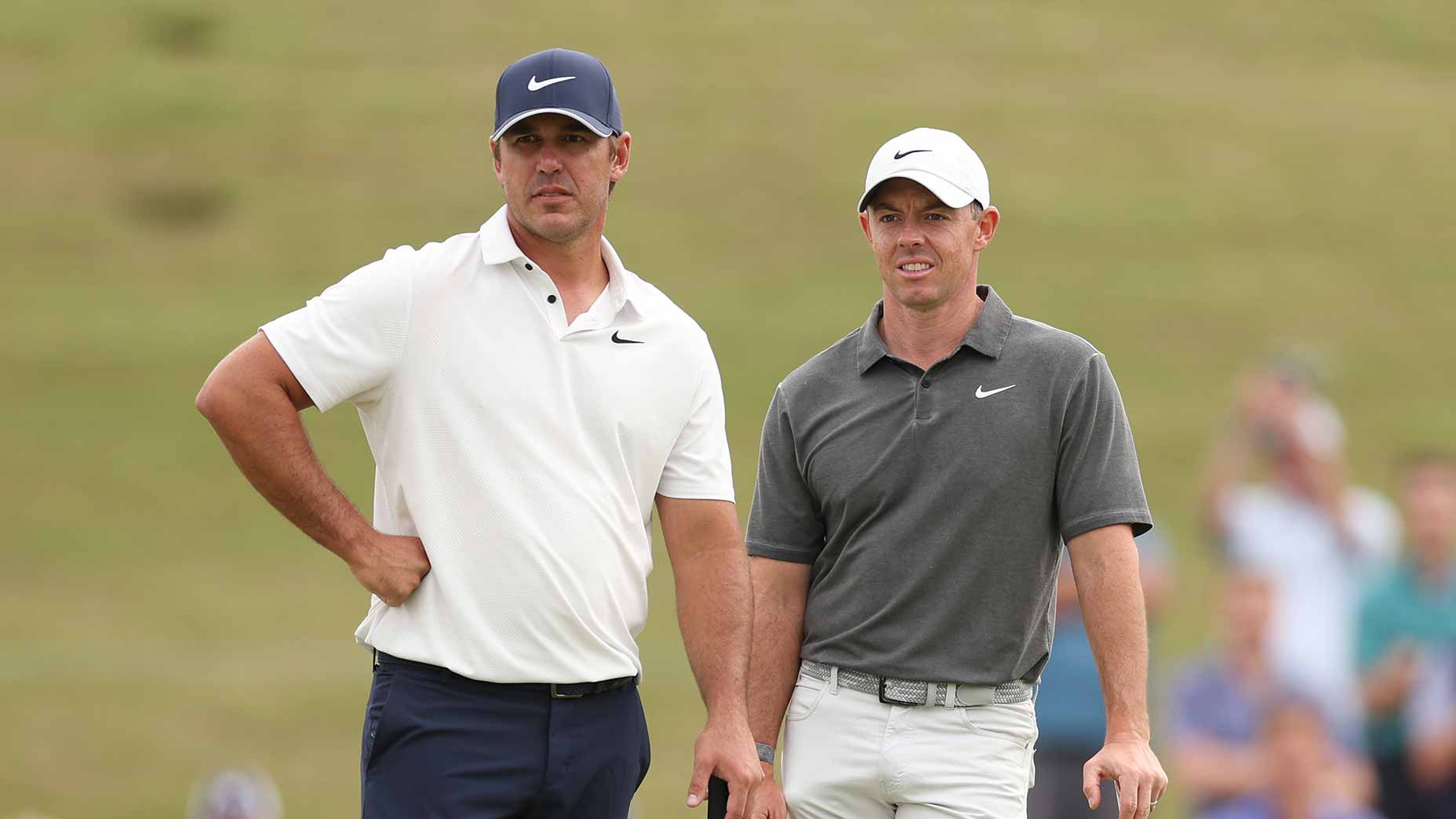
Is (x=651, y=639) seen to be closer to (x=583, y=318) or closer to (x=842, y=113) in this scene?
(x=842, y=113)

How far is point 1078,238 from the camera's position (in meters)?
20.0

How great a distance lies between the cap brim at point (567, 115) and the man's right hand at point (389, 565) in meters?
0.80

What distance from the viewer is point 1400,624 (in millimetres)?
8586

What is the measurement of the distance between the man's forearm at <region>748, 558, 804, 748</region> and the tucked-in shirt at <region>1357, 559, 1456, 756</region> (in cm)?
564

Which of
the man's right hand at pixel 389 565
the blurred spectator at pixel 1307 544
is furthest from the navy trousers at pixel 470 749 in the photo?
the blurred spectator at pixel 1307 544

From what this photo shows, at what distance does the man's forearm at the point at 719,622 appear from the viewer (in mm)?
3721

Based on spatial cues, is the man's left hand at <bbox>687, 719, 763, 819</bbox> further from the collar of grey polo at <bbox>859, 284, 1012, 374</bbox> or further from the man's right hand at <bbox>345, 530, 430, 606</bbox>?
the collar of grey polo at <bbox>859, 284, 1012, 374</bbox>

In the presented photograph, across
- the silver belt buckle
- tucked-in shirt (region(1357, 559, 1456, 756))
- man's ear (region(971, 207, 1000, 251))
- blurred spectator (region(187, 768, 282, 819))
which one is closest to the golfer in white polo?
the silver belt buckle

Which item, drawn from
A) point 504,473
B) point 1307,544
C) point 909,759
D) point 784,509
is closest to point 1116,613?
point 909,759

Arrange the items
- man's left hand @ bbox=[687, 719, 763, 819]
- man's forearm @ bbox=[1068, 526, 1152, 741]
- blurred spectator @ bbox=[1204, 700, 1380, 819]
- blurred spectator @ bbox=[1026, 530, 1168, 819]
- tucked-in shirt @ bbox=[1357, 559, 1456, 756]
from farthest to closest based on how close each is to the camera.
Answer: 1. blurred spectator @ bbox=[1204, 700, 1380, 819]
2. tucked-in shirt @ bbox=[1357, 559, 1456, 756]
3. blurred spectator @ bbox=[1026, 530, 1168, 819]
4. man's left hand @ bbox=[687, 719, 763, 819]
5. man's forearm @ bbox=[1068, 526, 1152, 741]

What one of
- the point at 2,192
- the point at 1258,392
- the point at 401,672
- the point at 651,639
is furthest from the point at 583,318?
the point at 2,192

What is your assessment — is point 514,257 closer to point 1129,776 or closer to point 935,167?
point 935,167

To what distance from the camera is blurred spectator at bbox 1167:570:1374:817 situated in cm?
867

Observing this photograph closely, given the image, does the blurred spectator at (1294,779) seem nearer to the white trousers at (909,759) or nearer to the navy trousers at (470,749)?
the white trousers at (909,759)
